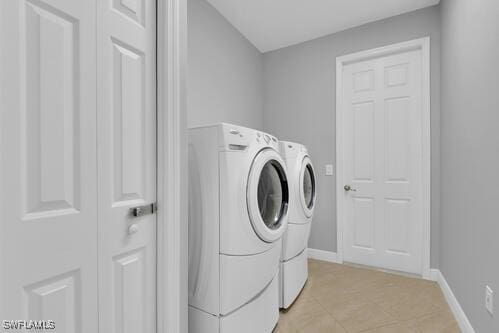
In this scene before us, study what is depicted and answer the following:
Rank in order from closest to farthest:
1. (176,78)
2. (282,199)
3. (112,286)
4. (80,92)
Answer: (80,92) < (112,286) < (176,78) < (282,199)

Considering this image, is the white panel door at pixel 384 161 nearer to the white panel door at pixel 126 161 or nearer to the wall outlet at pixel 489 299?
the wall outlet at pixel 489 299

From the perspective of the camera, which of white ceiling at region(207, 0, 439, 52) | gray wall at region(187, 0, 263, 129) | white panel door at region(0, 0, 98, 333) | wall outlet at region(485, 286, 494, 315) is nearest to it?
white panel door at region(0, 0, 98, 333)

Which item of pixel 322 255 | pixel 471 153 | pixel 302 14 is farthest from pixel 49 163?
pixel 322 255

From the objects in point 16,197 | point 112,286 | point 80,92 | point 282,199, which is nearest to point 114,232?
point 112,286

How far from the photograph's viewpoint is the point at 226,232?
1.24 metres

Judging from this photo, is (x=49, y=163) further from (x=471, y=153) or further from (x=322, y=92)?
(x=322, y=92)

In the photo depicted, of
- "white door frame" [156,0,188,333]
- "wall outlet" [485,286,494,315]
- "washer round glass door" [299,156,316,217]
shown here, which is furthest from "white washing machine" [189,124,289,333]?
"wall outlet" [485,286,494,315]

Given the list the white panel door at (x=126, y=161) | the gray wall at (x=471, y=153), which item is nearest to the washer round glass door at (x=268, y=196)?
the white panel door at (x=126, y=161)

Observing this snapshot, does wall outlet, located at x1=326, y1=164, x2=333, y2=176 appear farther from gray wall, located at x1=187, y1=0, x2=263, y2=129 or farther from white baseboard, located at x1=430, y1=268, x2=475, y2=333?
white baseboard, located at x1=430, y1=268, x2=475, y2=333

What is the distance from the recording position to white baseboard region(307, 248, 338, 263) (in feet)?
9.28

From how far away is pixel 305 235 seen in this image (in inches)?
83.8

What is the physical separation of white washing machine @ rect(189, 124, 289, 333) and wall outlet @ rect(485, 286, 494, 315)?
111 cm

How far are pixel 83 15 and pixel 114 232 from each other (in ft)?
2.52

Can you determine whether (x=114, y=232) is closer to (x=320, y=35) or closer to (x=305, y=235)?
(x=305, y=235)
